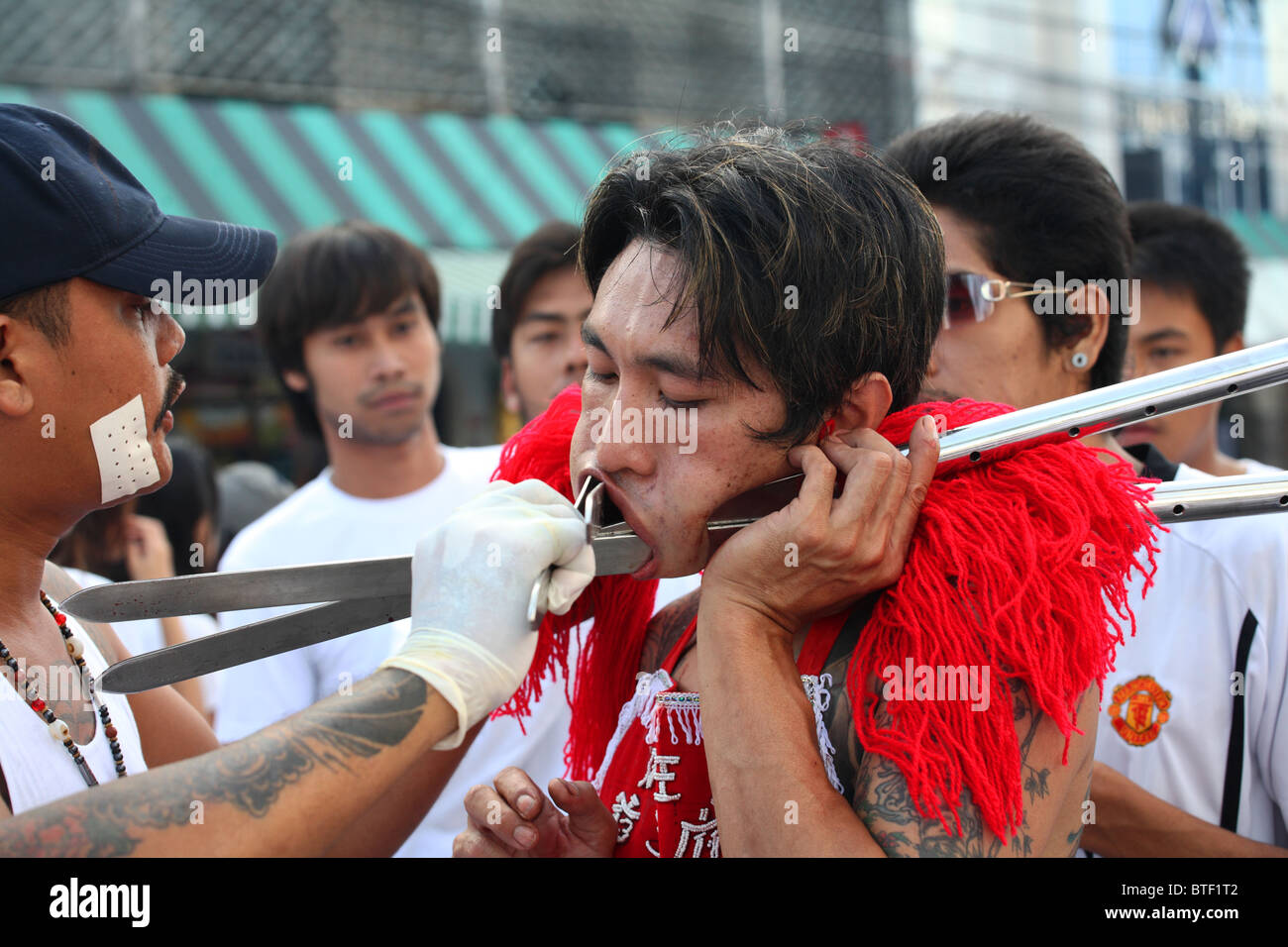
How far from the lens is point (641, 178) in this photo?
1.86 meters

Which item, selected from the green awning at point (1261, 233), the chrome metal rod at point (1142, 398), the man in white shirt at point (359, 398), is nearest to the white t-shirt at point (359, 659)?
the man in white shirt at point (359, 398)

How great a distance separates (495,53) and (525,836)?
1037cm

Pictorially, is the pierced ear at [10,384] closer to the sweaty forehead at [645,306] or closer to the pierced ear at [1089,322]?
the sweaty forehead at [645,306]

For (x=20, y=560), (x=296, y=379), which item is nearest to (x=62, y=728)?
(x=20, y=560)

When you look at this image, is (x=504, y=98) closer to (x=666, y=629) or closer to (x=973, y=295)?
(x=973, y=295)

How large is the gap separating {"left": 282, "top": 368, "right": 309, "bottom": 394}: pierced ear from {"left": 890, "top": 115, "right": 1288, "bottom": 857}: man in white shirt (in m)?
2.35

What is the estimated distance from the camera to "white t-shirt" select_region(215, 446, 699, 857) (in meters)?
3.13

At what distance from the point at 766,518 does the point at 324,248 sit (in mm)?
2631

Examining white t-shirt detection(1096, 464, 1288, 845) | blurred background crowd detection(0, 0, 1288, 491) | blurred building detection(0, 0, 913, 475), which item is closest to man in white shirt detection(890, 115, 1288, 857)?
white t-shirt detection(1096, 464, 1288, 845)

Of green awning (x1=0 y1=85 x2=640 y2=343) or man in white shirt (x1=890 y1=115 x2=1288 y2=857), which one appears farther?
green awning (x1=0 y1=85 x2=640 y2=343)

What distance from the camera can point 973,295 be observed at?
2.36m

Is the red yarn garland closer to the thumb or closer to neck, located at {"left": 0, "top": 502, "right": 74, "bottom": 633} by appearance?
the thumb

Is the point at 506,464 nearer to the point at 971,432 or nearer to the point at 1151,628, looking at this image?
the point at 971,432
